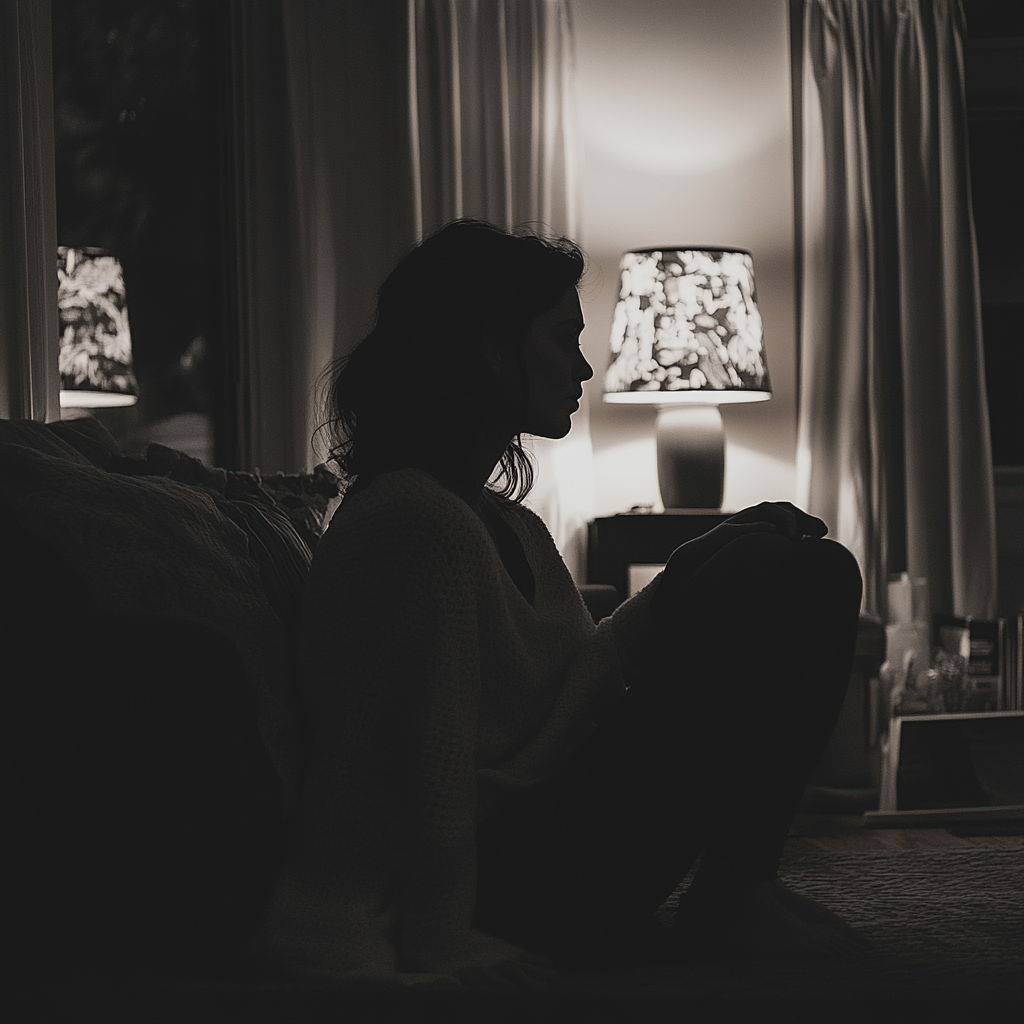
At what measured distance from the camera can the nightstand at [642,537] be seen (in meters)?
3.04

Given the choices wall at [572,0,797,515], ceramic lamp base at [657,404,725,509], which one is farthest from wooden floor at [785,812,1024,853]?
wall at [572,0,797,515]

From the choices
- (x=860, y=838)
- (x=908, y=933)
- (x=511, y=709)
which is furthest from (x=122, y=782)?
(x=860, y=838)

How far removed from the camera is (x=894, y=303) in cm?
354

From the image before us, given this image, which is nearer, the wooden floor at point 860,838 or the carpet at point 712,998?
the carpet at point 712,998

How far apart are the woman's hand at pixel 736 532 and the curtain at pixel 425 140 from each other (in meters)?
1.90

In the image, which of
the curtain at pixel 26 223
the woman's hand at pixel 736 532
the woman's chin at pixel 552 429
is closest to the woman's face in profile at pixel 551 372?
the woman's chin at pixel 552 429

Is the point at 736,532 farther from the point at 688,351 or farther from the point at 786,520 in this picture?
the point at 688,351

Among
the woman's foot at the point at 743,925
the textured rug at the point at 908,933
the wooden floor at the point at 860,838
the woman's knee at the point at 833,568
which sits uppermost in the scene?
the woman's knee at the point at 833,568

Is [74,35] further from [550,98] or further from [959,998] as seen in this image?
[959,998]

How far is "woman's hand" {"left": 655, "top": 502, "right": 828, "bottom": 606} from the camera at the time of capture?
55.3 inches

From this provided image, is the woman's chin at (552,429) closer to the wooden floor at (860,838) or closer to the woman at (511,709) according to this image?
the woman at (511,709)

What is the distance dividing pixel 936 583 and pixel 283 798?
8.65 ft

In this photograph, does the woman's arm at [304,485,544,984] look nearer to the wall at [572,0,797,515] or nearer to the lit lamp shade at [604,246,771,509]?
the lit lamp shade at [604,246,771,509]

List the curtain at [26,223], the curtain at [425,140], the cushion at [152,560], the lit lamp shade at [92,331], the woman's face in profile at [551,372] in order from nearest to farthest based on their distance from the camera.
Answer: the cushion at [152,560] → the woman's face in profile at [551,372] → the curtain at [26,223] → the lit lamp shade at [92,331] → the curtain at [425,140]
